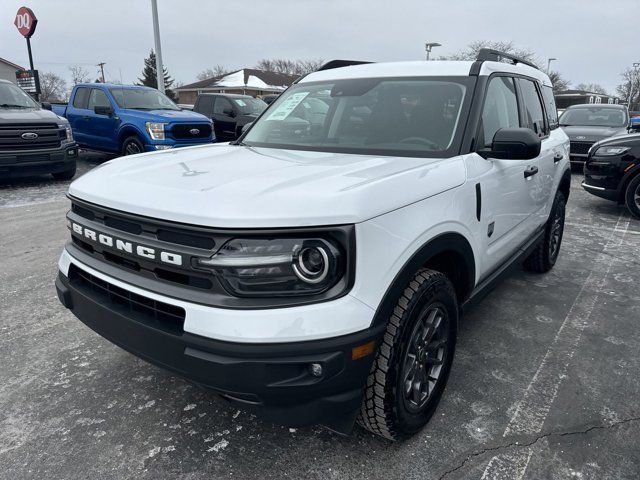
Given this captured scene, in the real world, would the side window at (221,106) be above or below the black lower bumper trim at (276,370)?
above

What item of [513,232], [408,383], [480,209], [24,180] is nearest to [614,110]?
[513,232]

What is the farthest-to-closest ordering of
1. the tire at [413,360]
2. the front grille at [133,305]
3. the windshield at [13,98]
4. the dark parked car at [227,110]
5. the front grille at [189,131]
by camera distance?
the dark parked car at [227,110], the front grille at [189,131], the windshield at [13,98], the tire at [413,360], the front grille at [133,305]

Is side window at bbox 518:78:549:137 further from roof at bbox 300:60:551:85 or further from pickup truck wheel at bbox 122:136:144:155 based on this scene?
pickup truck wheel at bbox 122:136:144:155

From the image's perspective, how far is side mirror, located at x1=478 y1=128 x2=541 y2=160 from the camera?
2.63m

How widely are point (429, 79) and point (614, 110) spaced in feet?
37.5

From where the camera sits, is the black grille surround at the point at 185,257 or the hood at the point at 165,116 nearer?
the black grille surround at the point at 185,257

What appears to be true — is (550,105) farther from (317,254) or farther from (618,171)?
(317,254)

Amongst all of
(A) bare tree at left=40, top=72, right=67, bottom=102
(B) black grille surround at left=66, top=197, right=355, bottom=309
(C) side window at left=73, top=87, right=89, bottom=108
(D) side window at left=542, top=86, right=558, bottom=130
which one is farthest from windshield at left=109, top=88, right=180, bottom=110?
(A) bare tree at left=40, top=72, right=67, bottom=102

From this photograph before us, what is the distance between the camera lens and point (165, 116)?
33.1 feet

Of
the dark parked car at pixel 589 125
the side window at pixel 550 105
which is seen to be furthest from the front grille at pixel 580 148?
the side window at pixel 550 105

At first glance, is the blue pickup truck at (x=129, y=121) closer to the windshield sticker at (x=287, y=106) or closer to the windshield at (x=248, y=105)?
the windshield at (x=248, y=105)

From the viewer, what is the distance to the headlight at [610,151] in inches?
285

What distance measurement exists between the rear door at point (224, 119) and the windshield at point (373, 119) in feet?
32.4

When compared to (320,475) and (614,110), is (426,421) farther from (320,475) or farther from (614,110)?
(614,110)
